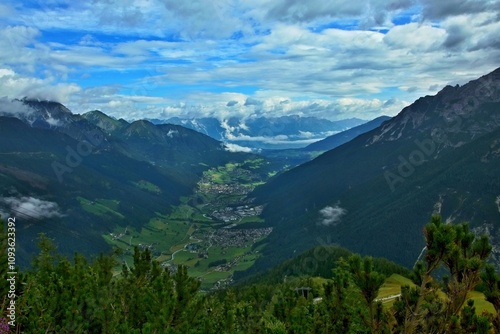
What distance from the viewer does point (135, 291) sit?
124 feet

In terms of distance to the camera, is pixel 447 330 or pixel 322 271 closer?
pixel 447 330

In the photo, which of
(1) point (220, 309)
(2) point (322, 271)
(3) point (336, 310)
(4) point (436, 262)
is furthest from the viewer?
(2) point (322, 271)

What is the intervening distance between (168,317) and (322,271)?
579 ft

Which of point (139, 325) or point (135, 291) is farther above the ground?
point (135, 291)

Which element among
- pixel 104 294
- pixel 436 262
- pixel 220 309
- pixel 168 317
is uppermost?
pixel 436 262

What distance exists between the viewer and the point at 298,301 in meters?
36.5

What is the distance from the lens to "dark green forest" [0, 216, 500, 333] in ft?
55.5

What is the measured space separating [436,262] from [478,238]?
3584mm

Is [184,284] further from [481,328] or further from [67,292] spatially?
[481,328]

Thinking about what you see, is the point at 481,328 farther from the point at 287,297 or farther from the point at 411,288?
the point at 287,297

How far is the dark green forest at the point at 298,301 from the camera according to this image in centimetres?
1692

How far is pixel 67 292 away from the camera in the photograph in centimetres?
2998

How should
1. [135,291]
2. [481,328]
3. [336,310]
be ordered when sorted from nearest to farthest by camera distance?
[481,328] → [336,310] → [135,291]

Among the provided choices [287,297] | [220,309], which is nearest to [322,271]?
[220,309]
